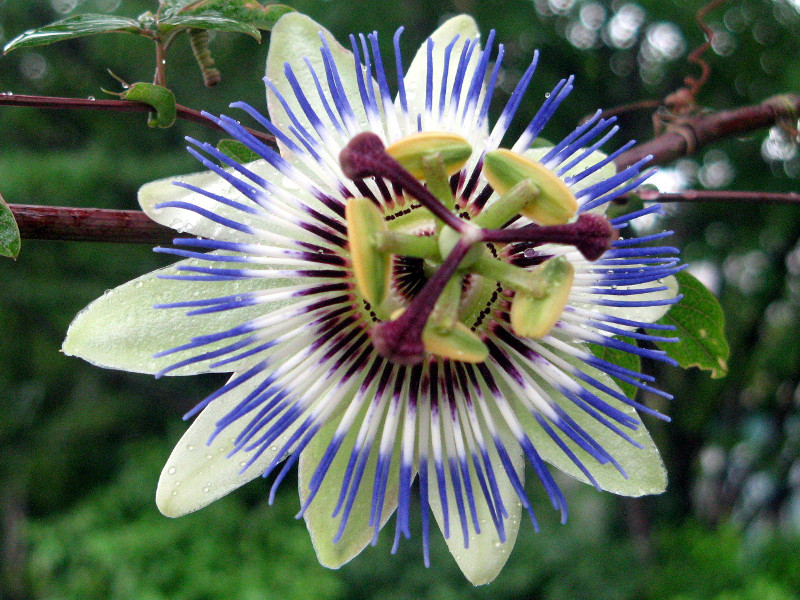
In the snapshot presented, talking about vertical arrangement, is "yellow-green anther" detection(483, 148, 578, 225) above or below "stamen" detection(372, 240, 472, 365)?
above

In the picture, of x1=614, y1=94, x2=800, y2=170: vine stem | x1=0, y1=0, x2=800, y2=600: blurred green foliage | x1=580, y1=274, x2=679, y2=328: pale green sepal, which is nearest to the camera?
x1=580, y1=274, x2=679, y2=328: pale green sepal

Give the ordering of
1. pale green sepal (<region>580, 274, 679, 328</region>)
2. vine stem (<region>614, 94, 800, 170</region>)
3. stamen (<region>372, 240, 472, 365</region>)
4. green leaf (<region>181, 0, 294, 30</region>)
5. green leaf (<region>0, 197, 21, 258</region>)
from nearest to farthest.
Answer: stamen (<region>372, 240, 472, 365</region>)
green leaf (<region>0, 197, 21, 258</region>)
pale green sepal (<region>580, 274, 679, 328</region>)
green leaf (<region>181, 0, 294, 30</region>)
vine stem (<region>614, 94, 800, 170</region>)

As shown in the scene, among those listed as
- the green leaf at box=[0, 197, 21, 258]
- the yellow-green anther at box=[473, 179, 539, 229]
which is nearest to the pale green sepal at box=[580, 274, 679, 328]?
the yellow-green anther at box=[473, 179, 539, 229]

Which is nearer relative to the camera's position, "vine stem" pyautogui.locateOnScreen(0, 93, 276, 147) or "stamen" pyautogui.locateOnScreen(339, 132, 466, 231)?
"stamen" pyautogui.locateOnScreen(339, 132, 466, 231)

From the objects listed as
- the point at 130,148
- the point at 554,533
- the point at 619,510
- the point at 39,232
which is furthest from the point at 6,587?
the point at 39,232

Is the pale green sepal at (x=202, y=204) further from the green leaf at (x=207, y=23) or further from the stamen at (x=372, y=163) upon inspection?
the green leaf at (x=207, y=23)

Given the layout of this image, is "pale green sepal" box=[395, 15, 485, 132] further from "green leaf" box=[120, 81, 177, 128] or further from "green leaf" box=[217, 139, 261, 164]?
"green leaf" box=[120, 81, 177, 128]

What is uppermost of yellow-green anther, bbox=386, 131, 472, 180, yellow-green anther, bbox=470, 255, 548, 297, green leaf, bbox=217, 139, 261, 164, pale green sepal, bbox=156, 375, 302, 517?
yellow-green anther, bbox=386, 131, 472, 180
